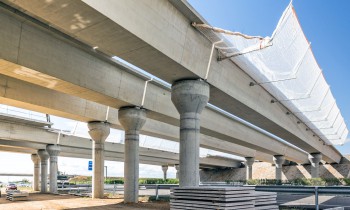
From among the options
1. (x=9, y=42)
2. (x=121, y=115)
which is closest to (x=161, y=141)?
(x=121, y=115)

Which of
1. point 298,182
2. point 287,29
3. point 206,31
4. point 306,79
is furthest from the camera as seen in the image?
point 298,182

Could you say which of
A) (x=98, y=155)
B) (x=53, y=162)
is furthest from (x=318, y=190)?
(x=53, y=162)

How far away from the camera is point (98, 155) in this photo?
97.6 feet

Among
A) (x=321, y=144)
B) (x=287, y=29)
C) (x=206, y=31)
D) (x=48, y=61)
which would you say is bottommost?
(x=321, y=144)

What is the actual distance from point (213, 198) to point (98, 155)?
21004 mm

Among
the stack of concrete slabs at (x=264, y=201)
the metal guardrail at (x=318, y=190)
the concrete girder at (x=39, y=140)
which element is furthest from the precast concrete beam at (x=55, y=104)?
the stack of concrete slabs at (x=264, y=201)

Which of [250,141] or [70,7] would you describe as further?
[250,141]

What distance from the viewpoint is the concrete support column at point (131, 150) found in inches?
939

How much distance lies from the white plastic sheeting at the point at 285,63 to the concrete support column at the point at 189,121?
250 cm

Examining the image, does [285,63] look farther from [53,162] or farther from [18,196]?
[53,162]

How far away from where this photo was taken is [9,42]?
14.8 m

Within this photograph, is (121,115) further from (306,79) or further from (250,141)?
(250,141)

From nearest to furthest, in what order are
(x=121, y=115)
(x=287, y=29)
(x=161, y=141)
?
(x=287, y=29)
(x=121, y=115)
(x=161, y=141)

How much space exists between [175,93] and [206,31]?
11.9ft
